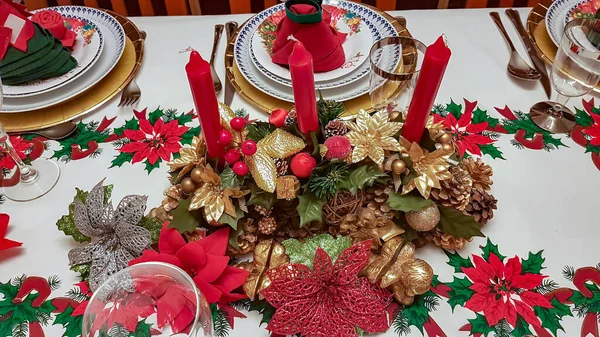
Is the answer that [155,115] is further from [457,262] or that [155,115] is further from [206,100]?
[457,262]

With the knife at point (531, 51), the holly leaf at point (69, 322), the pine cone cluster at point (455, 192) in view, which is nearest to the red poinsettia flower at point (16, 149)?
the holly leaf at point (69, 322)

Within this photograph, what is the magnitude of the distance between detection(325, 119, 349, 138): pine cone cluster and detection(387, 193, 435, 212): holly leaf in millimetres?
98

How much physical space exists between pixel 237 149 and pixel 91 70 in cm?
40

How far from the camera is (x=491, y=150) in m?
0.74

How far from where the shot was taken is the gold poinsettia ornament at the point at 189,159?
2.02ft

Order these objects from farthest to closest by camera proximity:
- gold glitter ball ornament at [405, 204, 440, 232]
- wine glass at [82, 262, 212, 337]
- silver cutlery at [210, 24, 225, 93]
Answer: silver cutlery at [210, 24, 225, 93] < gold glitter ball ornament at [405, 204, 440, 232] < wine glass at [82, 262, 212, 337]

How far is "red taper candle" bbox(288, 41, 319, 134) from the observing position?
0.49 metres

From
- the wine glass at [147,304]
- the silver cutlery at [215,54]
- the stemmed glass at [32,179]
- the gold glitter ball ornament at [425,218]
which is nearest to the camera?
the wine glass at [147,304]

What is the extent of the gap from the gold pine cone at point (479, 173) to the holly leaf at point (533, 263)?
0.33ft

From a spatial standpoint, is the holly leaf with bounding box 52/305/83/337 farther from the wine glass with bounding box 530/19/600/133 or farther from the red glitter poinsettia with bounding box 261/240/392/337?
Result: the wine glass with bounding box 530/19/600/133

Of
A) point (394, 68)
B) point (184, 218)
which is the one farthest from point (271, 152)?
point (394, 68)

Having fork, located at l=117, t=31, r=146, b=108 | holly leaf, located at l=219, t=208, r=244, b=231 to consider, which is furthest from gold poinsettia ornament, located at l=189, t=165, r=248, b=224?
fork, located at l=117, t=31, r=146, b=108

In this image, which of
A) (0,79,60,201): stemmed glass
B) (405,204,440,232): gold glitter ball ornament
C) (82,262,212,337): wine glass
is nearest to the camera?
(82,262,212,337): wine glass

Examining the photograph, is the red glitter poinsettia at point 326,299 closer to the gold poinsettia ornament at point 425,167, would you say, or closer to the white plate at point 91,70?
the gold poinsettia ornament at point 425,167
